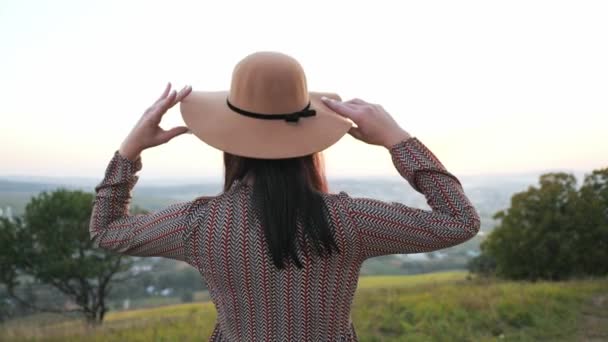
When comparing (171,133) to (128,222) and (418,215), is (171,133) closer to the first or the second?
(128,222)

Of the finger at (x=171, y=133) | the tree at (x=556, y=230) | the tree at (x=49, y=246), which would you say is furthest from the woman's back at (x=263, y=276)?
the tree at (x=49, y=246)

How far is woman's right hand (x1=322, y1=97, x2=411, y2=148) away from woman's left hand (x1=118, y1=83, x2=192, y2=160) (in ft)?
1.53

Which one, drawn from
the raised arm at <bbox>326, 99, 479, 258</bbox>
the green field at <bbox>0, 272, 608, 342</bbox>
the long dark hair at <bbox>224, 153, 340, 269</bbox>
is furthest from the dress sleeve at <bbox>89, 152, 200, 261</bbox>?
the green field at <bbox>0, 272, 608, 342</bbox>

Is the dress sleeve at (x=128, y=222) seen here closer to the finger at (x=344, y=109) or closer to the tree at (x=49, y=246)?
the finger at (x=344, y=109)

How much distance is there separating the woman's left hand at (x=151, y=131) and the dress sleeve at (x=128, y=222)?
0.11ft

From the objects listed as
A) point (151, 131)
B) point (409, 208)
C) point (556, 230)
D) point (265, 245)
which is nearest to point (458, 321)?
point (409, 208)

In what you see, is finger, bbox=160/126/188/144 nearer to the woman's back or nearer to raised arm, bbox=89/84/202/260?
raised arm, bbox=89/84/202/260

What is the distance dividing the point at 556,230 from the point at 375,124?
82.9ft

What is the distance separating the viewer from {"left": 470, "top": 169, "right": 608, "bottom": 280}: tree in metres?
23.0

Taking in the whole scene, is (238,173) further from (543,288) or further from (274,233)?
(543,288)

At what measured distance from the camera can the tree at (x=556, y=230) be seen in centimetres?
2305

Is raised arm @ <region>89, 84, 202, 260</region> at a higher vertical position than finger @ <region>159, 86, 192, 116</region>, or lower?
lower

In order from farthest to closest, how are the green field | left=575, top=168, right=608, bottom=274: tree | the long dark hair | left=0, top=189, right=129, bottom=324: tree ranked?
left=0, top=189, right=129, bottom=324: tree
left=575, top=168, right=608, bottom=274: tree
the green field
the long dark hair

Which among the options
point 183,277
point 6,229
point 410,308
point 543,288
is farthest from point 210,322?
point 183,277
